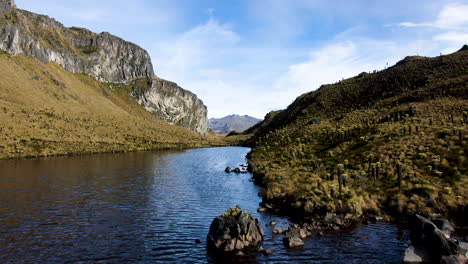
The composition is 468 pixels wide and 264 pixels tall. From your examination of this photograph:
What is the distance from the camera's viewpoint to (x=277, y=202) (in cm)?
4688

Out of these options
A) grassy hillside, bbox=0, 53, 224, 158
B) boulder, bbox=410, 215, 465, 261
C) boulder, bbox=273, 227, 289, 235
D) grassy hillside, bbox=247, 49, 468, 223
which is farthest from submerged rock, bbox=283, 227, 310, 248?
grassy hillside, bbox=0, 53, 224, 158

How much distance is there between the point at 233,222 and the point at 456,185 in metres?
34.3

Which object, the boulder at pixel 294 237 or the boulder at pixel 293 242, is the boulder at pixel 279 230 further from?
the boulder at pixel 293 242

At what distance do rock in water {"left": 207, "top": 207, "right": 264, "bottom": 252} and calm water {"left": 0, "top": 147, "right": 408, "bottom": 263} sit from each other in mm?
1425

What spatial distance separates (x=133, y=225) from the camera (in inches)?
1476

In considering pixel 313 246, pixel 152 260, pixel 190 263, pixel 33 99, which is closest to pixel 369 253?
pixel 313 246

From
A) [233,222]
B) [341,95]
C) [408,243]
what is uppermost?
[341,95]

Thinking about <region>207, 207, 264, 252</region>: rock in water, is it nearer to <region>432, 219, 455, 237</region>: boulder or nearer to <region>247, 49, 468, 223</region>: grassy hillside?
<region>247, 49, 468, 223</region>: grassy hillside

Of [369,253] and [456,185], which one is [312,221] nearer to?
[369,253]

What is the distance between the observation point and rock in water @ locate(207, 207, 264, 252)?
1168 inches

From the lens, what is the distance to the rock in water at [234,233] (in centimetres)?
2966

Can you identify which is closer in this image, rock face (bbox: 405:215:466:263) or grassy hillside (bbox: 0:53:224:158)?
rock face (bbox: 405:215:466:263)

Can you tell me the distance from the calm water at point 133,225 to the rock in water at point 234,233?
56.1 inches

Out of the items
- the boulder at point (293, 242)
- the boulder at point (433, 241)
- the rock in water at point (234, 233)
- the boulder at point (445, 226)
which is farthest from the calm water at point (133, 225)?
the boulder at point (445, 226)
